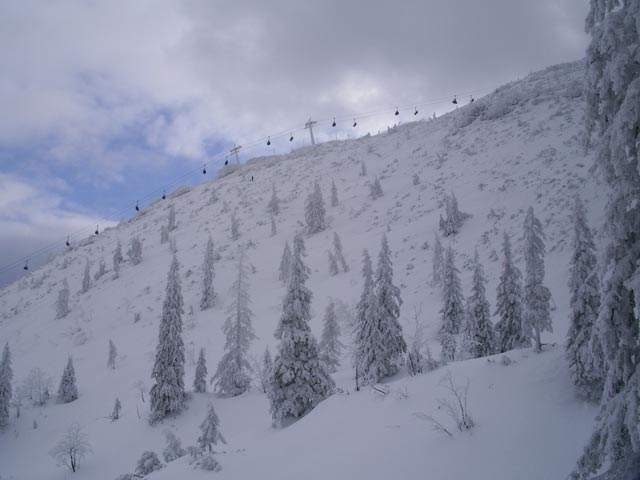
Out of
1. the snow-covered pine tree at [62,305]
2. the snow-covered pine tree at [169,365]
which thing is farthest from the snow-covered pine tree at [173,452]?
the snow-covered pine tree at [62,305]

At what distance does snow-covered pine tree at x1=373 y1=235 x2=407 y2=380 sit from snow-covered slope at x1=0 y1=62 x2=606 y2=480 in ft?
6.34

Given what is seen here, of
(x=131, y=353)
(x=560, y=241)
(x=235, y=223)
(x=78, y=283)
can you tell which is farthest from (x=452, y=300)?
(x=78, y=283)

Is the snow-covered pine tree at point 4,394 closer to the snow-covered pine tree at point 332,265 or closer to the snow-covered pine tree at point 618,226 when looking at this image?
the snow-covered pine tree at point 332,265

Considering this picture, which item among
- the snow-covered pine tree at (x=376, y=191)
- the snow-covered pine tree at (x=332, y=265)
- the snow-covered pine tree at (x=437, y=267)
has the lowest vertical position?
the snow-covered pine tree at (x=437, y=267)

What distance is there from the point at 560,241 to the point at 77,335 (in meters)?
69.8

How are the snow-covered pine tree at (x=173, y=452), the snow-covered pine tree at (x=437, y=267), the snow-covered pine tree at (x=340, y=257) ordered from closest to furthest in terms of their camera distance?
the snow-covered pine tree at (x=173, y=452), the snow-covered pine tree at (x=437, y=267), the snow-covered pine tree at (x=340, y=257)

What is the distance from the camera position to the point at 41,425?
3769cm

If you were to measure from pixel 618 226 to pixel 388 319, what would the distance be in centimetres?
2058

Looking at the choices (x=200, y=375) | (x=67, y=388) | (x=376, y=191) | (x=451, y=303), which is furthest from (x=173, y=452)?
(x=376, y=191)

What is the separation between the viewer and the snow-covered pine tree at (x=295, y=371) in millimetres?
22500

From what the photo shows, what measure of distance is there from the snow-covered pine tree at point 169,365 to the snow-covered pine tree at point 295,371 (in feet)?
45.3

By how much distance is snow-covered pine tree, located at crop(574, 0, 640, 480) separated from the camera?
5.84 meters

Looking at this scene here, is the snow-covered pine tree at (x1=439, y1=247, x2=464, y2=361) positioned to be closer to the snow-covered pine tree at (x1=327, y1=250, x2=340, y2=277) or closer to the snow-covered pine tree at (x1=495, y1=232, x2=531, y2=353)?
the snow-covered pine tree at (x1=495, y1=232, x2=531, y2=353)

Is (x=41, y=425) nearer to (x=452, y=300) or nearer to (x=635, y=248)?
(x=452, y=300)
